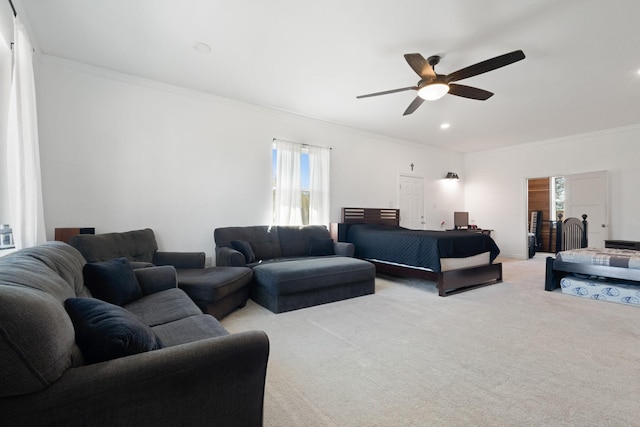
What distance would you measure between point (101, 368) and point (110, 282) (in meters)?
1.34

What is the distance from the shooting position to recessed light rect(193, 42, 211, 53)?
2936 mm

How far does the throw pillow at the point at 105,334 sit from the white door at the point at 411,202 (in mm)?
6193

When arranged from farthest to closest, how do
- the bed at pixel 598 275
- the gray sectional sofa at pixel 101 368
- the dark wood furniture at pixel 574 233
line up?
the dark wood furniture at pixel 574 233 → the bed at pixel 598 275 → the gray sectional sofa at pixel 101 368

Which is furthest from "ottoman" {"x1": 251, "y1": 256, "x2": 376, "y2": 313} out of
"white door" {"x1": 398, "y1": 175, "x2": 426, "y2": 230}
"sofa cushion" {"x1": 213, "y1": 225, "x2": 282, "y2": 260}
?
"white door" {"x1": 398, "y1": 175, "x2": 426, "y2": 230}

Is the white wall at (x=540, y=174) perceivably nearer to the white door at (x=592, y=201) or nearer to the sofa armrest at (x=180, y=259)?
the white door at (x=592, y=201)

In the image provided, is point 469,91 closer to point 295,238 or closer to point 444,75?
point 444,75

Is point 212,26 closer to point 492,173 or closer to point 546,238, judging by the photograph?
point 492,173

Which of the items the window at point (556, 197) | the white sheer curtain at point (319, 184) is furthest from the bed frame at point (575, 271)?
the window at point (556, 197)

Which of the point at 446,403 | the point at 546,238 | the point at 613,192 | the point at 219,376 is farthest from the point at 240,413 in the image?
the point at 546,238

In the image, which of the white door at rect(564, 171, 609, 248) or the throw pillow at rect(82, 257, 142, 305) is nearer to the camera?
the throw pillow at rect(82, 257, 142, 305)

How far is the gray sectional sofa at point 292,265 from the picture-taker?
125 inches

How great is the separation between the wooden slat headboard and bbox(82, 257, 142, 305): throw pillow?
12.9 feet

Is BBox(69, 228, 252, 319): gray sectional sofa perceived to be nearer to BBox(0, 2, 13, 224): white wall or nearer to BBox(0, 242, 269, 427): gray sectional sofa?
BBox(0, 2, 13, 224): white wall

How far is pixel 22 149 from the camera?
94.3 inches
